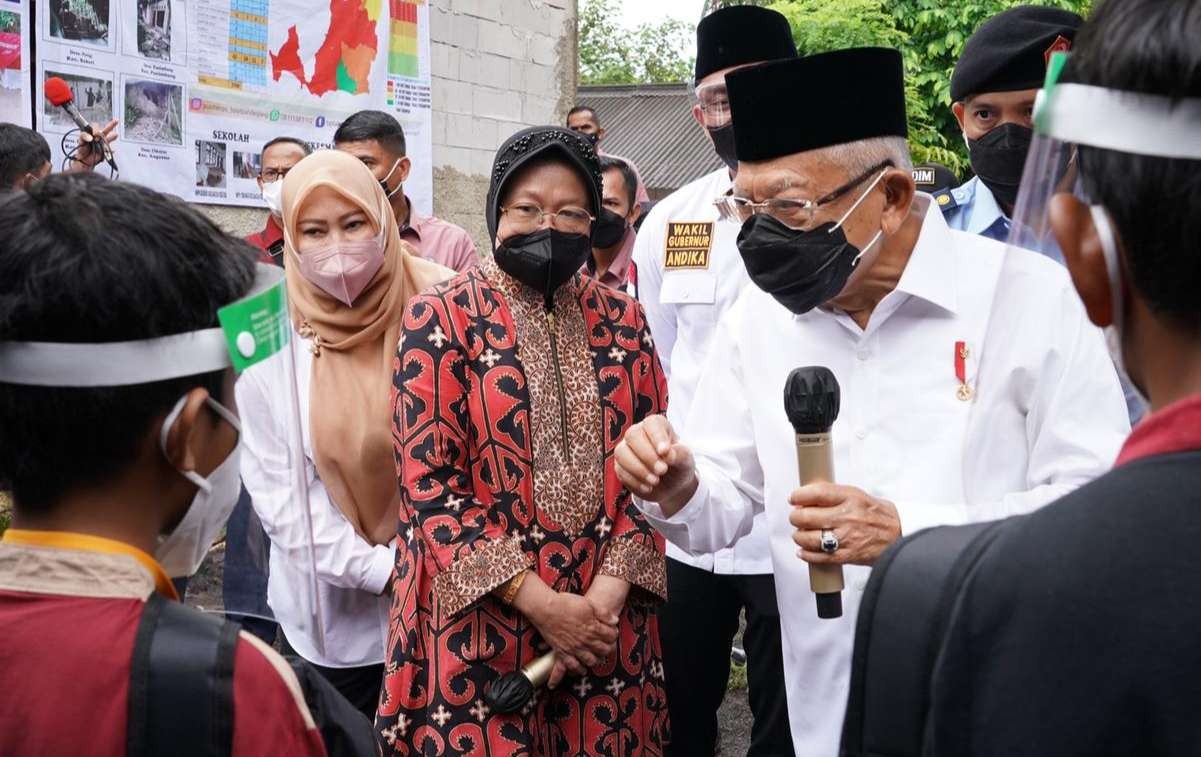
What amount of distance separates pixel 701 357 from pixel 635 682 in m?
1.38

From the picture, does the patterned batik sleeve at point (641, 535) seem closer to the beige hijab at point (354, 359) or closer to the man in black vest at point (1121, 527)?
the beige hijab at point (354, 359)

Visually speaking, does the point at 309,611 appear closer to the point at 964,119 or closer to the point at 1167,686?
the point at 1167,686

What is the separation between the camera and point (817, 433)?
2.12 metres

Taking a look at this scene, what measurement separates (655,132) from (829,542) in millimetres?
38612

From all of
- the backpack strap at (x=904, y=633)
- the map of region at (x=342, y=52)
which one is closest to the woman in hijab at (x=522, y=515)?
the backpack strap at (x=904, y=633)

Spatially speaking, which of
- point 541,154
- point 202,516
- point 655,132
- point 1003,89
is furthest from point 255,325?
point 655,132

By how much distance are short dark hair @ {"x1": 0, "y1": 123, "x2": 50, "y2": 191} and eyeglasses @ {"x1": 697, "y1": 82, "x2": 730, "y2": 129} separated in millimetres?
2733

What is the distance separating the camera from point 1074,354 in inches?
92.6

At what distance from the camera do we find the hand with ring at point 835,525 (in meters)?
2.15

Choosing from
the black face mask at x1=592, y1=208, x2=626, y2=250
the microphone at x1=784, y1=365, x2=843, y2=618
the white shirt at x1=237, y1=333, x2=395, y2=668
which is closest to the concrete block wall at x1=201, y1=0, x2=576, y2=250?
the black face mask at x1=592, y1=208, x2=626, y2=250

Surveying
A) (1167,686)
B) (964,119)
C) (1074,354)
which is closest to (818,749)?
(1074,354)

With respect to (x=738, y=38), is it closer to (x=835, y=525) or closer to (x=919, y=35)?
(x=835, y=525)

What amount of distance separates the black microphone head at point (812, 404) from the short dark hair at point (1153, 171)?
1.01 meters

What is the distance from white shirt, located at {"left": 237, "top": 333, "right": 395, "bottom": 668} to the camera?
1.83 m
